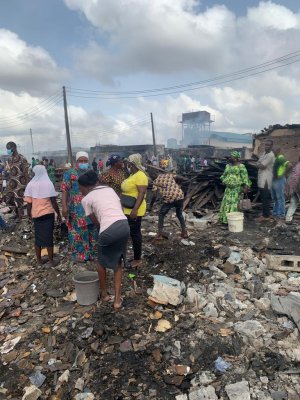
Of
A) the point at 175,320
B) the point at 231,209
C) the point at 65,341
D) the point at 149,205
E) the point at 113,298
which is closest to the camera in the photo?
the point at 65,341

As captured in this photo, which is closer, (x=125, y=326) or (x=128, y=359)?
(x=128, y=359)

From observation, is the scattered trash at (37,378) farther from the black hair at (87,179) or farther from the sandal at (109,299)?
the black hair at (87,179)

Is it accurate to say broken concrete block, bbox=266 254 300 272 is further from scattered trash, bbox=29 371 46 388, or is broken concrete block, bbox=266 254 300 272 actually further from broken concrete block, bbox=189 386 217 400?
→ scattered trash, bbox=29 371 46 388

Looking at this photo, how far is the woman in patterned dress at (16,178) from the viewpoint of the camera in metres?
7.34

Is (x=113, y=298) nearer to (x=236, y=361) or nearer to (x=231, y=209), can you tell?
(x=236, y=361)

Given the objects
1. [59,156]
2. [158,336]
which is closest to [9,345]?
[158,336]

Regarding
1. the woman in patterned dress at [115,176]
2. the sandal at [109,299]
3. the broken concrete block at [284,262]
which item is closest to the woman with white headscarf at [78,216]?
the woman in patterned dress at [115,176]

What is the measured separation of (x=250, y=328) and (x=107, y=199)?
2176mm

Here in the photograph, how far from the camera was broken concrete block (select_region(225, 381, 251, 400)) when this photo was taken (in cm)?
272

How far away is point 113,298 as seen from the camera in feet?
13.5

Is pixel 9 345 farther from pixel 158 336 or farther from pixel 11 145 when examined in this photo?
pixel 11 145

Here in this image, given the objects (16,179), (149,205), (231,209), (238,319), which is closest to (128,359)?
(238,319)

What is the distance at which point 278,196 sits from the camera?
7848 mm

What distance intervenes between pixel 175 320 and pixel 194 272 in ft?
4.25
